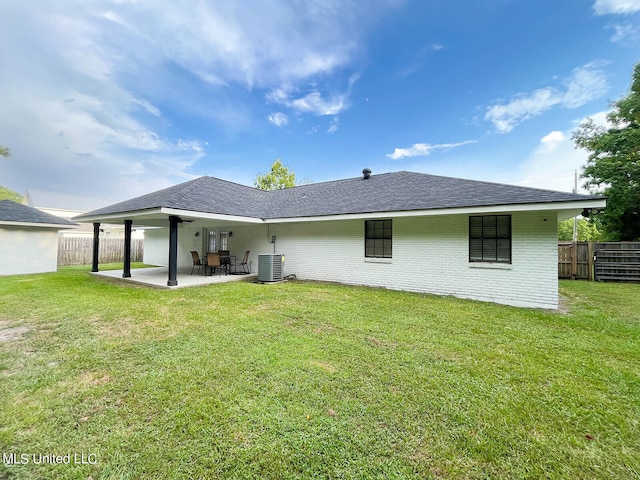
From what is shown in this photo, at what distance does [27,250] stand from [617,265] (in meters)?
25.5

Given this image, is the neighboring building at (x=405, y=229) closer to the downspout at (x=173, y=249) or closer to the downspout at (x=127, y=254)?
the downspout at (x=173, y=249)

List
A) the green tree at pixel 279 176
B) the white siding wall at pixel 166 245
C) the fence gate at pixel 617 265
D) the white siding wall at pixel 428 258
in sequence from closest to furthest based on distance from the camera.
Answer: the white siding wall at pixel 428 258 → the fence gate at pixel 617 265 → the white siding wall at pixel 166 245 → the green tree at pixel 279 176

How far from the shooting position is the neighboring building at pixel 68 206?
77.8ft

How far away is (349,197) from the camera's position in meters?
10.6

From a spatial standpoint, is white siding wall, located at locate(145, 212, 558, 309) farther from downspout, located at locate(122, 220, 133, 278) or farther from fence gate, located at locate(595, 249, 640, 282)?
fence gate, located at locate(595, 249, 640, 282)

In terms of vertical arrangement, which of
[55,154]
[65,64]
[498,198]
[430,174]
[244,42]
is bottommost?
[498,198]

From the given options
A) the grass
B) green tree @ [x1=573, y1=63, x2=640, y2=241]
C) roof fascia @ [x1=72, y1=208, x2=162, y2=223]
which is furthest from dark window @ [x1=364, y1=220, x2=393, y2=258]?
green tree @ [x1=573, y1=63, x2=640, y2=241]

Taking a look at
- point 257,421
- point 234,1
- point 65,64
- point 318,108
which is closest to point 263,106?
point 318,108

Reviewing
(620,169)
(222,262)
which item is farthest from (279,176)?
(620,169)

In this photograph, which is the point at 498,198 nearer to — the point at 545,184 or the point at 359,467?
the point at 359,467

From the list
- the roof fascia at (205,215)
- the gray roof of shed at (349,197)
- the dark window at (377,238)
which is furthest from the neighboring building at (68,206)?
the dark window at (377,238)

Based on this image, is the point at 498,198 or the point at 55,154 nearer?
the point at 498,198

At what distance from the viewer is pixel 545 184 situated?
2342cm

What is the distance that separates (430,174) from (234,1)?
9678mm
